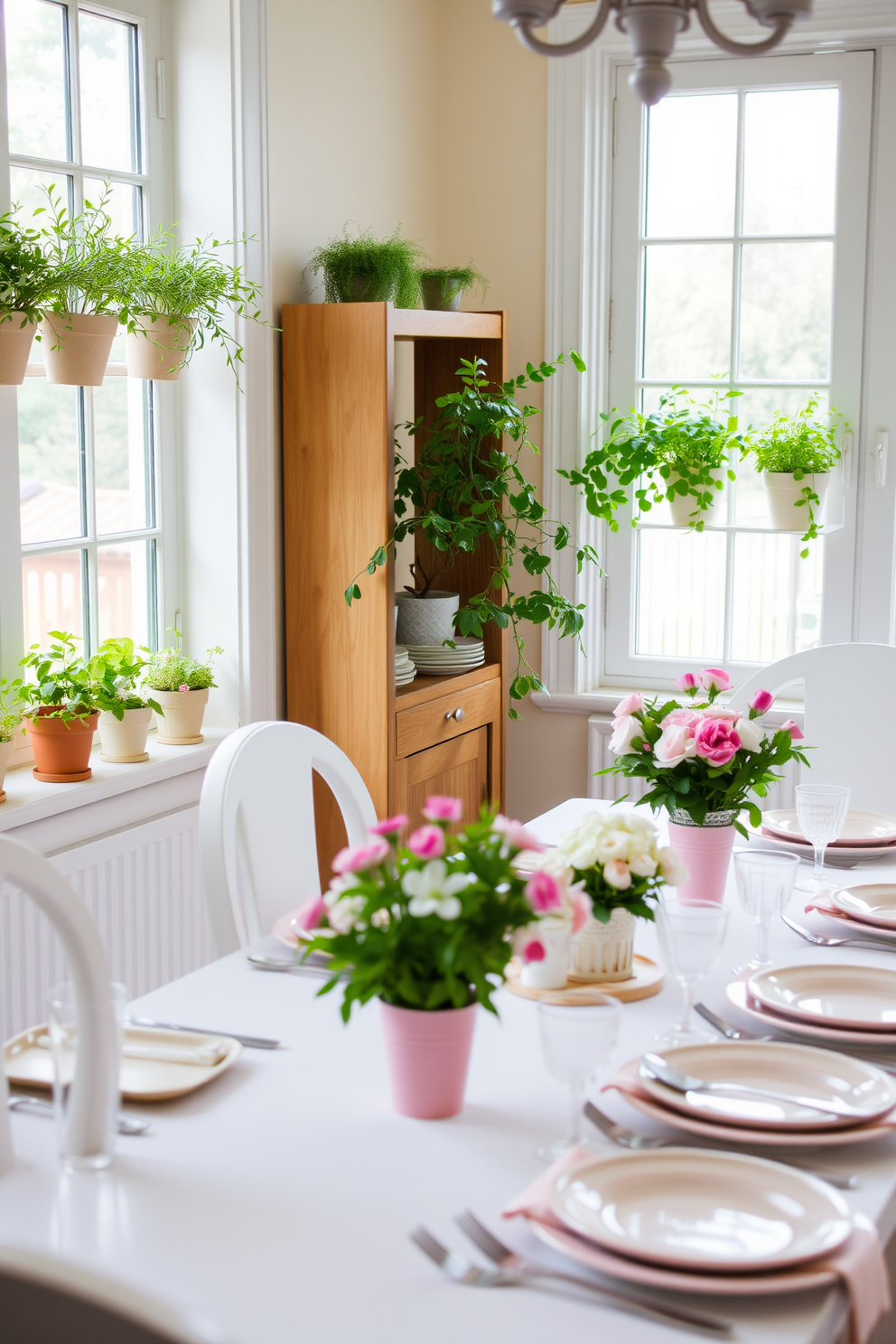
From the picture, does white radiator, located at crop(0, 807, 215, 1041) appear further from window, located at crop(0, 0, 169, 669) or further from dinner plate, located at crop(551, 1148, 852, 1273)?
dinner plate, located at crop(551, 1148, 852, 1273)

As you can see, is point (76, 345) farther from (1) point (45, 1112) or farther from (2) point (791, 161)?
(2) point (791, 161)

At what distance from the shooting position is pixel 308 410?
9.05ft

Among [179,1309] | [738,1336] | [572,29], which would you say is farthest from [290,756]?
[572,29]

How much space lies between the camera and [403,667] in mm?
2895

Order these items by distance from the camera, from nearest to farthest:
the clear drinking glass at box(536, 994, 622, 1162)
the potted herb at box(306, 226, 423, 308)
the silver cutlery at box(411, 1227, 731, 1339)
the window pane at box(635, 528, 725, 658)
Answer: the silver cutlery at box(411, 1227, 731, 1339)
the clear drinking glass at box(536, 994, 622, 1162)
the potted herb at box(306, 226, 423, 308)
the window pane at box(635, 528, 725, 658)

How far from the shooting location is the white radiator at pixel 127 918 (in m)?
2.19

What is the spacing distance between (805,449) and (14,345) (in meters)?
1.87

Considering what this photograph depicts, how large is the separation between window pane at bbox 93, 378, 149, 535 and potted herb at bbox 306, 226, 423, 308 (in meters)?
0.46

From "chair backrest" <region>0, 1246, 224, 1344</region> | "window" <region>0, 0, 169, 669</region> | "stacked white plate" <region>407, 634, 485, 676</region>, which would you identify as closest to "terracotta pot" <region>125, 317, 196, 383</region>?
"window" <region>0, 0, 169, 669</region>

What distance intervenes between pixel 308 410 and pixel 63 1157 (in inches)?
74.3

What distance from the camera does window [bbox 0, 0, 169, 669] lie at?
237 centimetres

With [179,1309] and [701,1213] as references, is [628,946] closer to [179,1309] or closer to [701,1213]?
[701,1213]

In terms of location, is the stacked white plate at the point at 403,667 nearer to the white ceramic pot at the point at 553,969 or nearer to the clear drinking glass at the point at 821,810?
the clear drinking glass at the point at 821,810

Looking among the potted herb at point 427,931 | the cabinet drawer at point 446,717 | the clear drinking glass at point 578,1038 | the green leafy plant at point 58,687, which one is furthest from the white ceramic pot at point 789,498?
the clear drinking glass at point 578,1038
